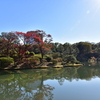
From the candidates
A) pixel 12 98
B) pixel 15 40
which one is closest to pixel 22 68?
pixel 15 40

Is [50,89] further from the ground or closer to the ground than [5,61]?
closer to the ground

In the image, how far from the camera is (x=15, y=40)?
41.9 feet

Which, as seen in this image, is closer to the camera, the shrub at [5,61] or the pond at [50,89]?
the pond at [50,89]

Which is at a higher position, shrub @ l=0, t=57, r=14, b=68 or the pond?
shrub @ l=0, t=57, r=14, b=68

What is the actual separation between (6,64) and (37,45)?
15.6ft

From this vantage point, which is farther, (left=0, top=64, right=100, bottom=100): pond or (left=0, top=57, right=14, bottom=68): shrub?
(left=0, top=57, right=14, bottom=68): shrub

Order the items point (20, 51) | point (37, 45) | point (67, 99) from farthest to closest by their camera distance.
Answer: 1. point (37, 45)
2. point (20, 51)
3. point (67, 99)

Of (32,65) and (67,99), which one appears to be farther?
(32,65)

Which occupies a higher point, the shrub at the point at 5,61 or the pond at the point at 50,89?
the shrub at the point at 5,61

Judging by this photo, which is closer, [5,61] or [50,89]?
[50,89]

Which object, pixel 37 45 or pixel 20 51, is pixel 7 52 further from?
pixel 37 45

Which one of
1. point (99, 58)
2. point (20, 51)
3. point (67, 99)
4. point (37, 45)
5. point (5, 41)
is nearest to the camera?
point (67, 99)

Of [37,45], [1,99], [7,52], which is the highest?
[37,45]

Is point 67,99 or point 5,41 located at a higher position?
point 5,41
